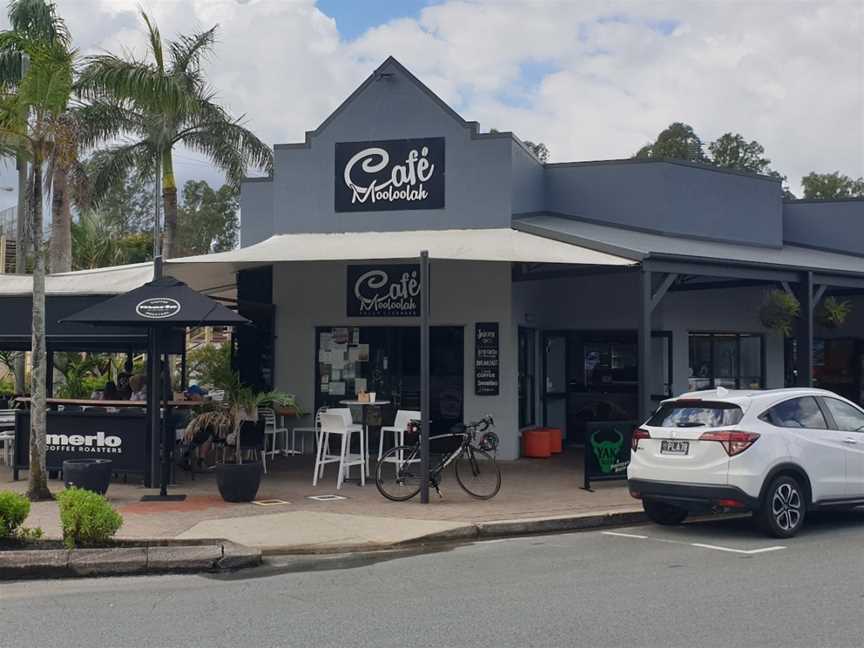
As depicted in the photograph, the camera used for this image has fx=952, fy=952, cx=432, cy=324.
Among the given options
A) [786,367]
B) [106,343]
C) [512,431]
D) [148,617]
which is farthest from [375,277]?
[148,617]

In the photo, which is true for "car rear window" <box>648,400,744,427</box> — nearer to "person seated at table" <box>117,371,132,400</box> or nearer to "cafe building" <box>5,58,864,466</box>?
"cafe building" <box>5,58,864,466</box>

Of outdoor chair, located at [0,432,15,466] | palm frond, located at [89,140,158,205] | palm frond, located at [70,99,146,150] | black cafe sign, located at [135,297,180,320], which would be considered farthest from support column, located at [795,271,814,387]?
palm frond, located at [89,140,158,205]

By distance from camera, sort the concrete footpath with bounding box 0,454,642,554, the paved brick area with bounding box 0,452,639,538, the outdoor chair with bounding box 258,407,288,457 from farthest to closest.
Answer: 1. the outdoor chair with bounding box 258,407,288,457
2. the paved brick area with bounding box 0,452,639,538
3. the concrete footpath with bounding box 0,454,642,554

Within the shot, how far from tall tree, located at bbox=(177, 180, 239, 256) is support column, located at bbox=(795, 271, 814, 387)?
1584 inches

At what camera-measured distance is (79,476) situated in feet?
38.8

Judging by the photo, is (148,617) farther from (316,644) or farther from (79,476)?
(79,476)

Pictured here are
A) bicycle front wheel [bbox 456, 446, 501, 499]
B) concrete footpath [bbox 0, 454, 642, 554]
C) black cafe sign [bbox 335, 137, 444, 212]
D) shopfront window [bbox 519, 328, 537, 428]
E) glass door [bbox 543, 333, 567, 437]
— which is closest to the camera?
concrete footpath [bbox 0, 454, 642, 554]

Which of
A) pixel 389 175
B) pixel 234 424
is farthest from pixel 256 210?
pixel 234 424

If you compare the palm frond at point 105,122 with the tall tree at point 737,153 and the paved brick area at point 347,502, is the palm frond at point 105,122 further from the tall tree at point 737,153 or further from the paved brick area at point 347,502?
the tall tree at point 737,153

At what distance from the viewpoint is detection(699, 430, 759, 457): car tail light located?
9.77 m

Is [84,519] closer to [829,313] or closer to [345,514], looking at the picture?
[345,514]

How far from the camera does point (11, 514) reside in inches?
359

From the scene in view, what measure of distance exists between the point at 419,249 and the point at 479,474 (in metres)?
3.61

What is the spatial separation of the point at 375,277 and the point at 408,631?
10.6 metres
